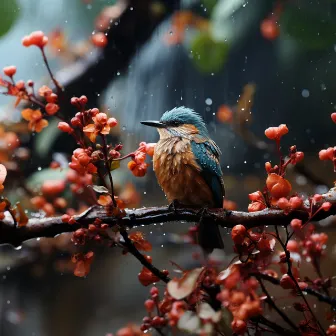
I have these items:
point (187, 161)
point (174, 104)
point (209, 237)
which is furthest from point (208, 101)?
point (209, 237)

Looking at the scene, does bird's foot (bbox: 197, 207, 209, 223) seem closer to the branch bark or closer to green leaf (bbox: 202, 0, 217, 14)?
the branch bark

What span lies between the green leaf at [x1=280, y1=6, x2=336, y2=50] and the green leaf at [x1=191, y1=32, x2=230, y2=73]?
0.48 ft

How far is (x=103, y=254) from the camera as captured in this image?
1.13 m

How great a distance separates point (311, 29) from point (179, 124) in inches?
14.3

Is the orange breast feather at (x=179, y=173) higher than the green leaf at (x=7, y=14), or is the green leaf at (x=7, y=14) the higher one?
the green leaf at (x=7, y=14)

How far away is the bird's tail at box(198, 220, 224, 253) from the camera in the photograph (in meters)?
0.91

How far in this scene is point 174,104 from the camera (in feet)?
3.69

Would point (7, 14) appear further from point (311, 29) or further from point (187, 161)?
point (311, 29)

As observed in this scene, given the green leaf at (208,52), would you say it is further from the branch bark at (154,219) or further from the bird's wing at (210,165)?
the branch bark at (154,219)

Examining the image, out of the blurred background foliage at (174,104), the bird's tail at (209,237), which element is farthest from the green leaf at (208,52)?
the bird's tail at (209,237)

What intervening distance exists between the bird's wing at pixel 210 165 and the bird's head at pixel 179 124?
1.0 inches

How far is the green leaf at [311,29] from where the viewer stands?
1127 mm

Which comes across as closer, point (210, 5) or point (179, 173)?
point (179, 173)

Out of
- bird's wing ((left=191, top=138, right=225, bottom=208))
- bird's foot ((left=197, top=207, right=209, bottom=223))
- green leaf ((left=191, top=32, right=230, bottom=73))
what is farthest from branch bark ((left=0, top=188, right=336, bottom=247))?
green leaf ((left=191, top=32, right=230, bottom=73))
